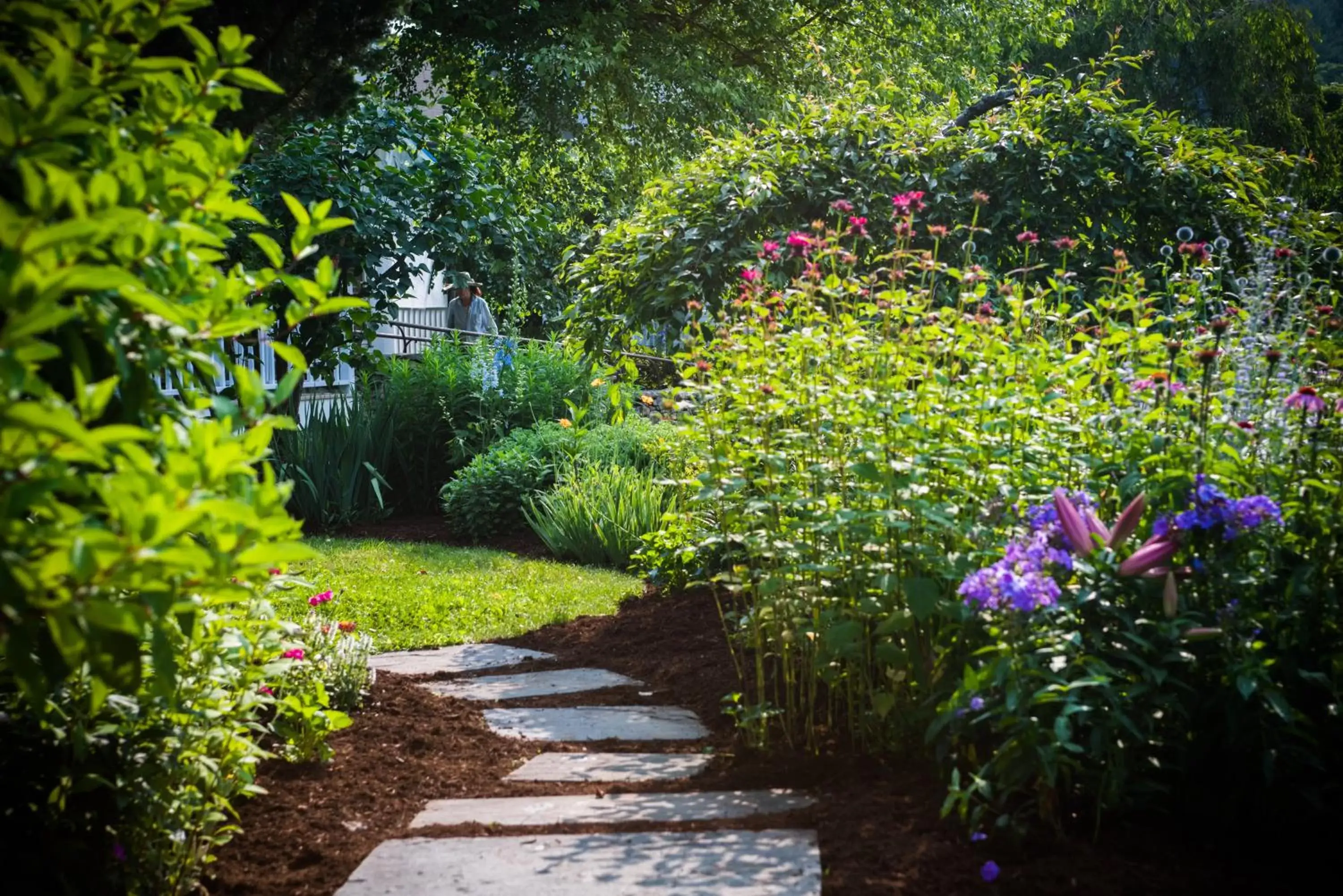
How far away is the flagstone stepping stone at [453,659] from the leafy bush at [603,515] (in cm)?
177

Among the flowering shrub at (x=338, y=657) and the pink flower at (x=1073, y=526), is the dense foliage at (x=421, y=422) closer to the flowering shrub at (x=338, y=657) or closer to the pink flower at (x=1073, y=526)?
the flowering shrub at (x=338, y=657)

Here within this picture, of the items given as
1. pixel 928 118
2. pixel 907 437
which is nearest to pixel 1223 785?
pixel 907 437

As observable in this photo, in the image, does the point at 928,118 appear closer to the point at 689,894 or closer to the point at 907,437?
the point at 907,437

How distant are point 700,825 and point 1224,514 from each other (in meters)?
1.27

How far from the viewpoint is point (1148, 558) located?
230cm

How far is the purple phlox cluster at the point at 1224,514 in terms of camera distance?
90.2 inches

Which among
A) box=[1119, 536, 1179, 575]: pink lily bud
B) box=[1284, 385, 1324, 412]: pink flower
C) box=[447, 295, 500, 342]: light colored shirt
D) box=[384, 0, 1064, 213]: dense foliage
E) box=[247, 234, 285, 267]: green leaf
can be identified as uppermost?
box=[384, 0, 1064, 213]: dense foliage

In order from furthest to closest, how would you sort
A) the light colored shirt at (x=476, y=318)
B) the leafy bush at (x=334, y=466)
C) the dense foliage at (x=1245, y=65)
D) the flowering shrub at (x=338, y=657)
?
the dense foliage at (x=1245, y=65), the light colored shirt at (x=476, y=318), the leafy bush at (x=334, y=466), the flowering shrub at (x=338, y=657)

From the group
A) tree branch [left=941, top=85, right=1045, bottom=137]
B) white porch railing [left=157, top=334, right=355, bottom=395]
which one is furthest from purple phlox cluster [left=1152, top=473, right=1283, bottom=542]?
white porch railing [left=157, top=334, right=355, bottom=395]

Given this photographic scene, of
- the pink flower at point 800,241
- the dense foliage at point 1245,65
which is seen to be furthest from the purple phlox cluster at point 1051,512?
the dense foliage at point 1245,65

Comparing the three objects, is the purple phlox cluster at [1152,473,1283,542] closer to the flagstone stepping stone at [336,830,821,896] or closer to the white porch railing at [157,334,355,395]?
the flagstone stepping stone at [336,830,821,896]

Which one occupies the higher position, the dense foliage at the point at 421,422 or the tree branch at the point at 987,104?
the tree branch at the point at 987,104

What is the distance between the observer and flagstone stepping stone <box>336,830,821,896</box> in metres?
2.23

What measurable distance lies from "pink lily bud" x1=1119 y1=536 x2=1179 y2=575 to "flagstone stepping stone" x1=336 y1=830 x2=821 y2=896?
0.84 metres
